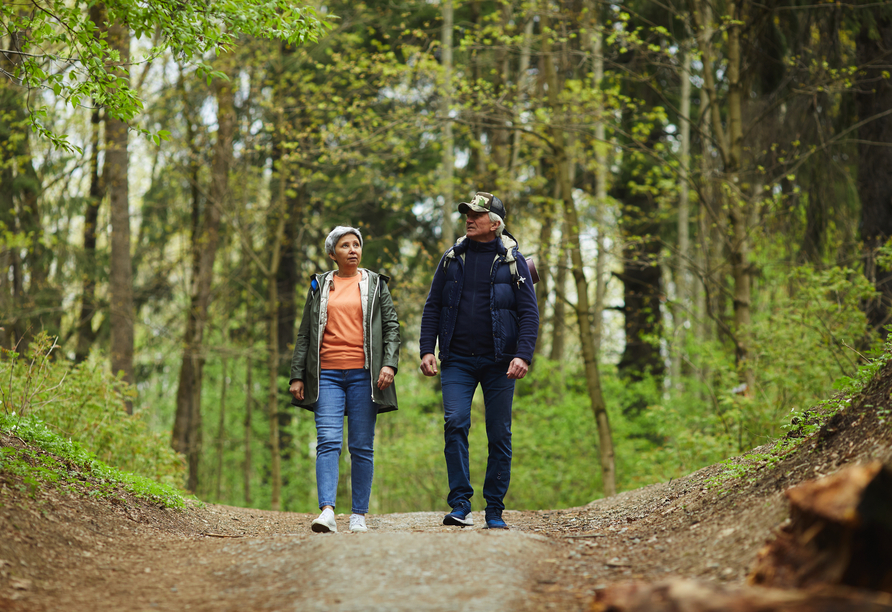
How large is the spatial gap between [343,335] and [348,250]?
63 cm

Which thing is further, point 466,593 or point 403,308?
point 403,308

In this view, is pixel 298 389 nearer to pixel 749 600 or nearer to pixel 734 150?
pixel 749 600

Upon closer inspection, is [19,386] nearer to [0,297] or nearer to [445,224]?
[445,224]

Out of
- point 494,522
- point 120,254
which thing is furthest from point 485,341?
point 120,254

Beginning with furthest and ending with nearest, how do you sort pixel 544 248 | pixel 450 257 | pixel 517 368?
1. pixel 544 248
2. pixel 450 257
3. pixel 517 368

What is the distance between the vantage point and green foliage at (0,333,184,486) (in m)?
7.25

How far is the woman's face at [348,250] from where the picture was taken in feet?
18.3

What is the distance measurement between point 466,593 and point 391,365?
2.30 metres

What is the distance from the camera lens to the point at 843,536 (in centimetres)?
253

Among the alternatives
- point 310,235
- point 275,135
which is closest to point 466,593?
point 275,135

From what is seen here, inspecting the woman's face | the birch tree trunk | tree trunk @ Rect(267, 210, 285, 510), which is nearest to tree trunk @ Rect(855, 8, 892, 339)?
the birch tree trunk

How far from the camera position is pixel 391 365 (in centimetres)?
545

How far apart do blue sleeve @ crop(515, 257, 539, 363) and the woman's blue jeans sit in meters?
1.12

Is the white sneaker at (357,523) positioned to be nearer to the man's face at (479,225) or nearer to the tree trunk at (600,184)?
the man's face at (479,225)
